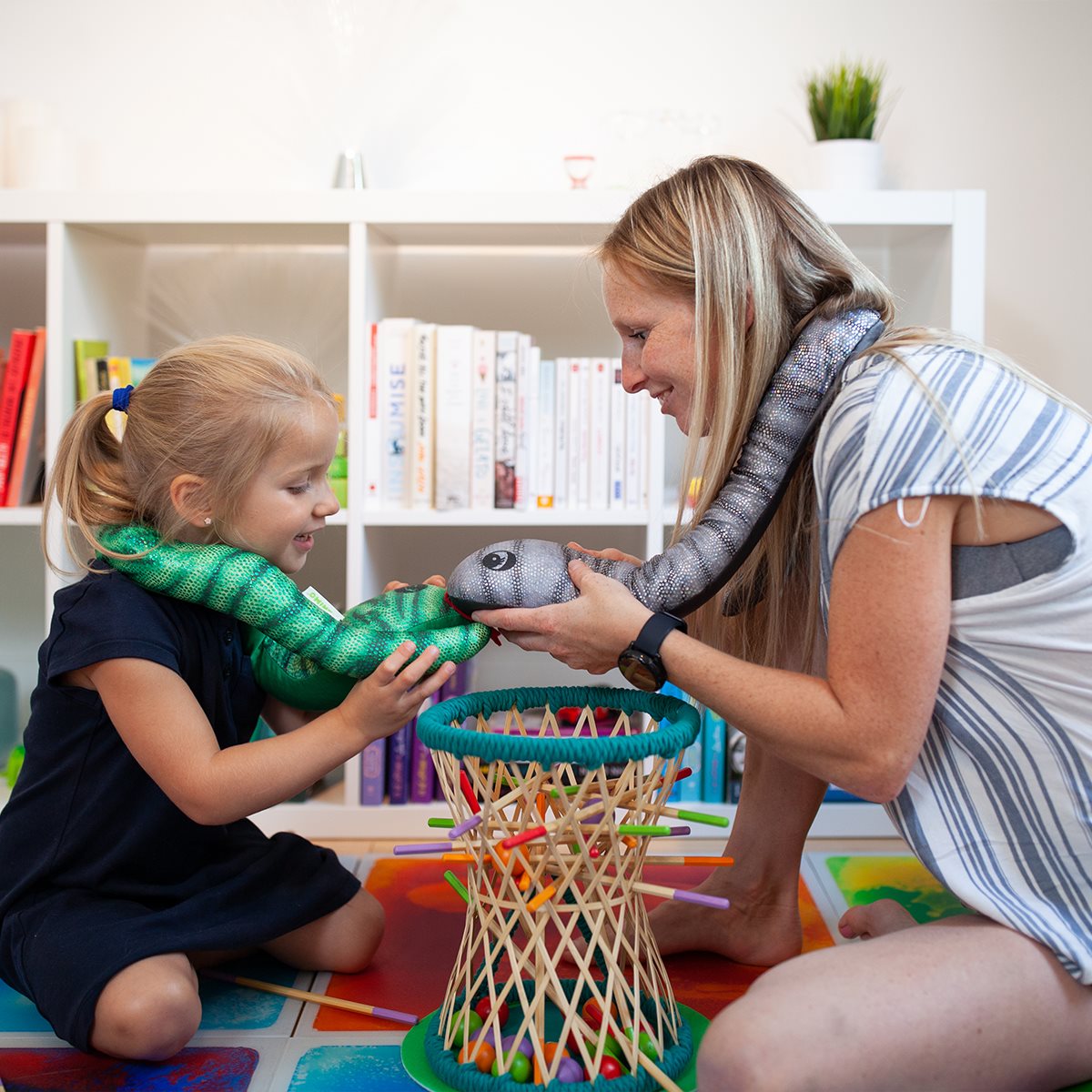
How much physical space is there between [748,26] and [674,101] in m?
0.17

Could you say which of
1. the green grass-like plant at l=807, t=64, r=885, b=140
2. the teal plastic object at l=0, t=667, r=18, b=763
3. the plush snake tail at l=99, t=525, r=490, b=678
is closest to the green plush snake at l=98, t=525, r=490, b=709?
the plush snake tail at l=99, t=525, r=490, b=678

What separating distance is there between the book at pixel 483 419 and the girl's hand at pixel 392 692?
2.43ft

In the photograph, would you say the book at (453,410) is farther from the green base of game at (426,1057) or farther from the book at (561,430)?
the green base of game at (426,1057)

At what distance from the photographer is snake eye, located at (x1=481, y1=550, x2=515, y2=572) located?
1145mm

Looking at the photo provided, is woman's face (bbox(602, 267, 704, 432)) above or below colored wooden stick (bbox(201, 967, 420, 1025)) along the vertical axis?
above

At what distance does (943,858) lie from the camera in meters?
1.02

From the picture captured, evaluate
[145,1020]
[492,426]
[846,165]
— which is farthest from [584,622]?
[846,165]

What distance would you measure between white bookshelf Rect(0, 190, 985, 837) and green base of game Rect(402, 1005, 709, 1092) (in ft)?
2.25

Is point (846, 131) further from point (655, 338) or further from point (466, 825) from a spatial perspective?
point (466, 825)

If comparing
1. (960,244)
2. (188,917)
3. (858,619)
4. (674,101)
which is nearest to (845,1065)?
(858,619)

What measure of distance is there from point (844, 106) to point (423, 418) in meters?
0.81

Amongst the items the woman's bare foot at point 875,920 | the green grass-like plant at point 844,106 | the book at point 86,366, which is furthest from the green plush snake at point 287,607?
the green grass-like plant at point 844,106

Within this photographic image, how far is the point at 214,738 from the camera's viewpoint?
1.14 metres

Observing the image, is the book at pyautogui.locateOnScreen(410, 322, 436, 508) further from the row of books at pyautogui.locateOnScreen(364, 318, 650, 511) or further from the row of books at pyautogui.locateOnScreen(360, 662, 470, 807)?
the row of books at pyautogui.locateOnScreen(360, 662, 470, 807)
